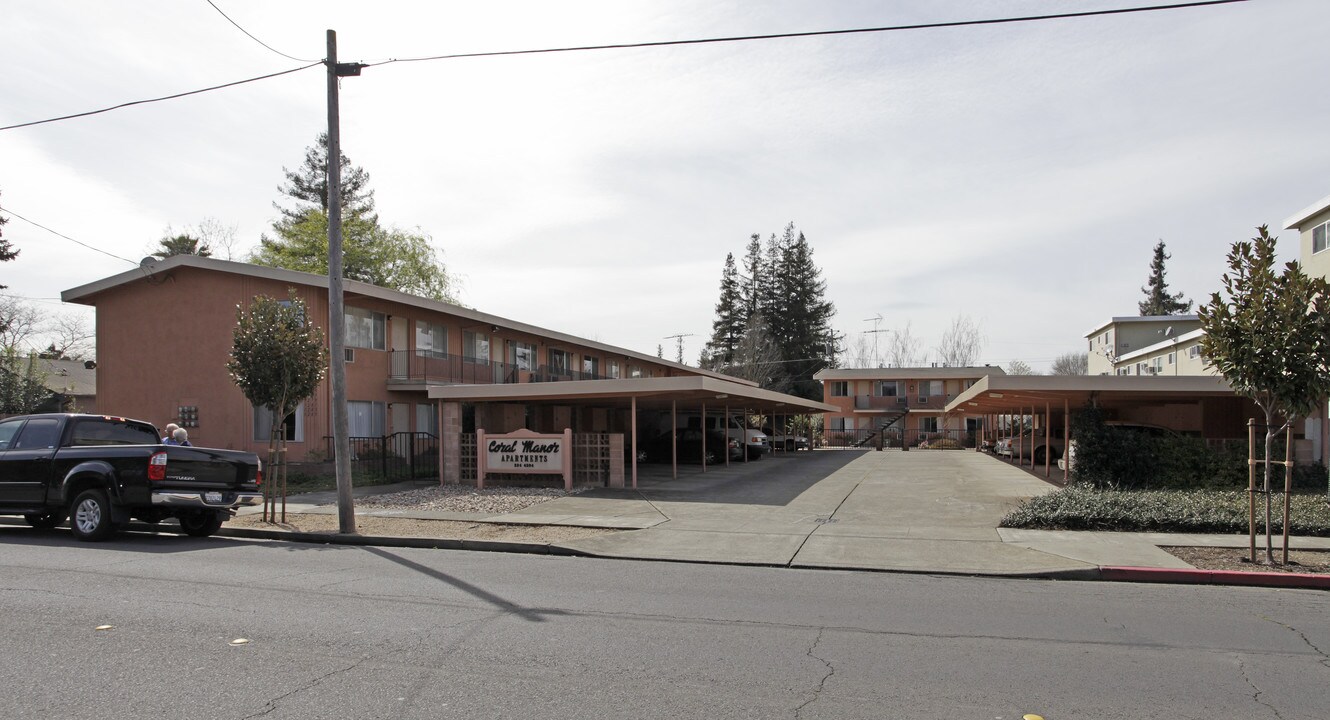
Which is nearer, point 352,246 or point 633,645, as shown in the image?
point 633,645

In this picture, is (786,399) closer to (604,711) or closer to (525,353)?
(525,353)

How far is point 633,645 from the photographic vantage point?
662cm

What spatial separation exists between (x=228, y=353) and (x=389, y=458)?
5.31m

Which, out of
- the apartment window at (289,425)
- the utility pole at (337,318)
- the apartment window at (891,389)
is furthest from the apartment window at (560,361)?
the apartment window at (891,389)

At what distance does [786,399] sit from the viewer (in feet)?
101

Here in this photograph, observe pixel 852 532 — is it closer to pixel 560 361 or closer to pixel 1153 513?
pixel 1153 513

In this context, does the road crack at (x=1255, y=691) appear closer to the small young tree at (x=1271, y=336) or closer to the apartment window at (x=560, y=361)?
the small young tree at (x=1271, y=336)

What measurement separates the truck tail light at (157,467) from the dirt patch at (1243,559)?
536 inches

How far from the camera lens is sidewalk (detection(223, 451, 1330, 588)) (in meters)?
10.6

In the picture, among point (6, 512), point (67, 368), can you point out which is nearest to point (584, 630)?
point (6, 512)

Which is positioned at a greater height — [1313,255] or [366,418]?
[1313,255]

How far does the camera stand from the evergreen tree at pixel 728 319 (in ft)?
262

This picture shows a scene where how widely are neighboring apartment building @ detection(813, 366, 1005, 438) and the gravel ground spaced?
44.0 metres

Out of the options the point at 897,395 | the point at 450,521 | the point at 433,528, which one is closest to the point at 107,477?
the point at 433,528
